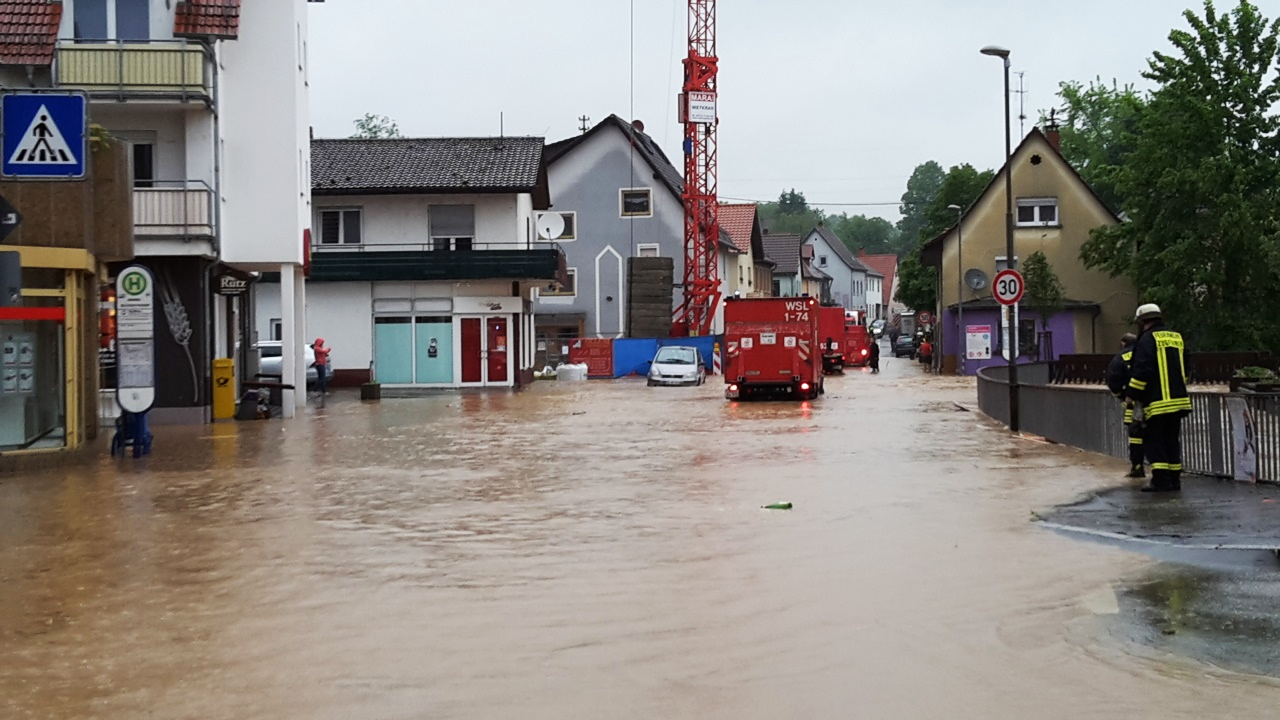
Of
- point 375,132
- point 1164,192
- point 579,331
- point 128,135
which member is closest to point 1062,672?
point 128,135

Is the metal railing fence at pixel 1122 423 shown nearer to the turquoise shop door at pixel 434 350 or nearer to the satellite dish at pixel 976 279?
the turquoise shop door at pixel 434 350

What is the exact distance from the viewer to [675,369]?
52.1 meters

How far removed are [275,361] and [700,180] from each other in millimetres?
32716

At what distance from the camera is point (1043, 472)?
18.5 m

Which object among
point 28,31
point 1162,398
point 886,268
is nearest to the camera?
point 1162,398

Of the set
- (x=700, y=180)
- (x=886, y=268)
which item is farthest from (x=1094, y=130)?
(x=886, y=268)

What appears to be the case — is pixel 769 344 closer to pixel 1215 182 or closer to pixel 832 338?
pixel 1215 182

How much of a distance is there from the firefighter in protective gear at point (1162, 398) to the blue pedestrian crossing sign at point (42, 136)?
33.9ft

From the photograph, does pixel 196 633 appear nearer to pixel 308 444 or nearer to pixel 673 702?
pixel 673 702

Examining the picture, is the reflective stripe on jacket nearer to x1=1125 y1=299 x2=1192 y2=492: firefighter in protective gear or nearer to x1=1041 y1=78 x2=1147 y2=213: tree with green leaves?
x1=1125 y1=299 x2=1192 y2=492: firefighter in protective gear

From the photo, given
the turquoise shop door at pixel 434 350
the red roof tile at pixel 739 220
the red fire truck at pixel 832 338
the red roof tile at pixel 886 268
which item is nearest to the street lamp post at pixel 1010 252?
the turquoise shop door at pixel 434 350

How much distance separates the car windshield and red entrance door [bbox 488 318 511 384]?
5.05 m

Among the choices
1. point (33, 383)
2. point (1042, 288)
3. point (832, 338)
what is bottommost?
point (33, 383)

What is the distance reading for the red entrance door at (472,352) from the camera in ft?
169
